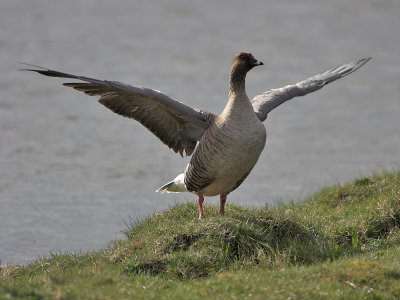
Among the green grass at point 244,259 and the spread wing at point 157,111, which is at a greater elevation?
the spread wing at point 157,111

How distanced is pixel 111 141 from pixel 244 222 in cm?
875

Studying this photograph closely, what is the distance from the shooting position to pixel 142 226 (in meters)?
9.04

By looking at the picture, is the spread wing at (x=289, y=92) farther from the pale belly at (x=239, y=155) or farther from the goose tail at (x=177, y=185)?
the goose tail at (x=177, y=185)

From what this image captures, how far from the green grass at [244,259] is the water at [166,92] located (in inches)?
81.0

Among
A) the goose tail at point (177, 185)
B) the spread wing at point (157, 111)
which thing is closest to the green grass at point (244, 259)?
the goose tail at point (177, 185)

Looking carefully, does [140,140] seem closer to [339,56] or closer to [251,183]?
[251,183]

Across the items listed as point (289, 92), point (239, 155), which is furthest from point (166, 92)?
point (239, 155)

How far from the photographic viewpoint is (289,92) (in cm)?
1013

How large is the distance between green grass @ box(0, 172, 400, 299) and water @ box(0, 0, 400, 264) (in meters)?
2.06

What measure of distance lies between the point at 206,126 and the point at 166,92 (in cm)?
948

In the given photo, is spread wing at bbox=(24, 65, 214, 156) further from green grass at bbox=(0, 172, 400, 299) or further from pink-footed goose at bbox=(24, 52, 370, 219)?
green grass at bbox=(0, 172, 400, 299)

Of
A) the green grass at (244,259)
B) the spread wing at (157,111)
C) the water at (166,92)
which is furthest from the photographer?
the water at (166,92)

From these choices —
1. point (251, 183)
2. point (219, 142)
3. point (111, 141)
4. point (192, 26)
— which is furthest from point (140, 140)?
point (192, 26)

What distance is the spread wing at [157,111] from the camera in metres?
8.27
